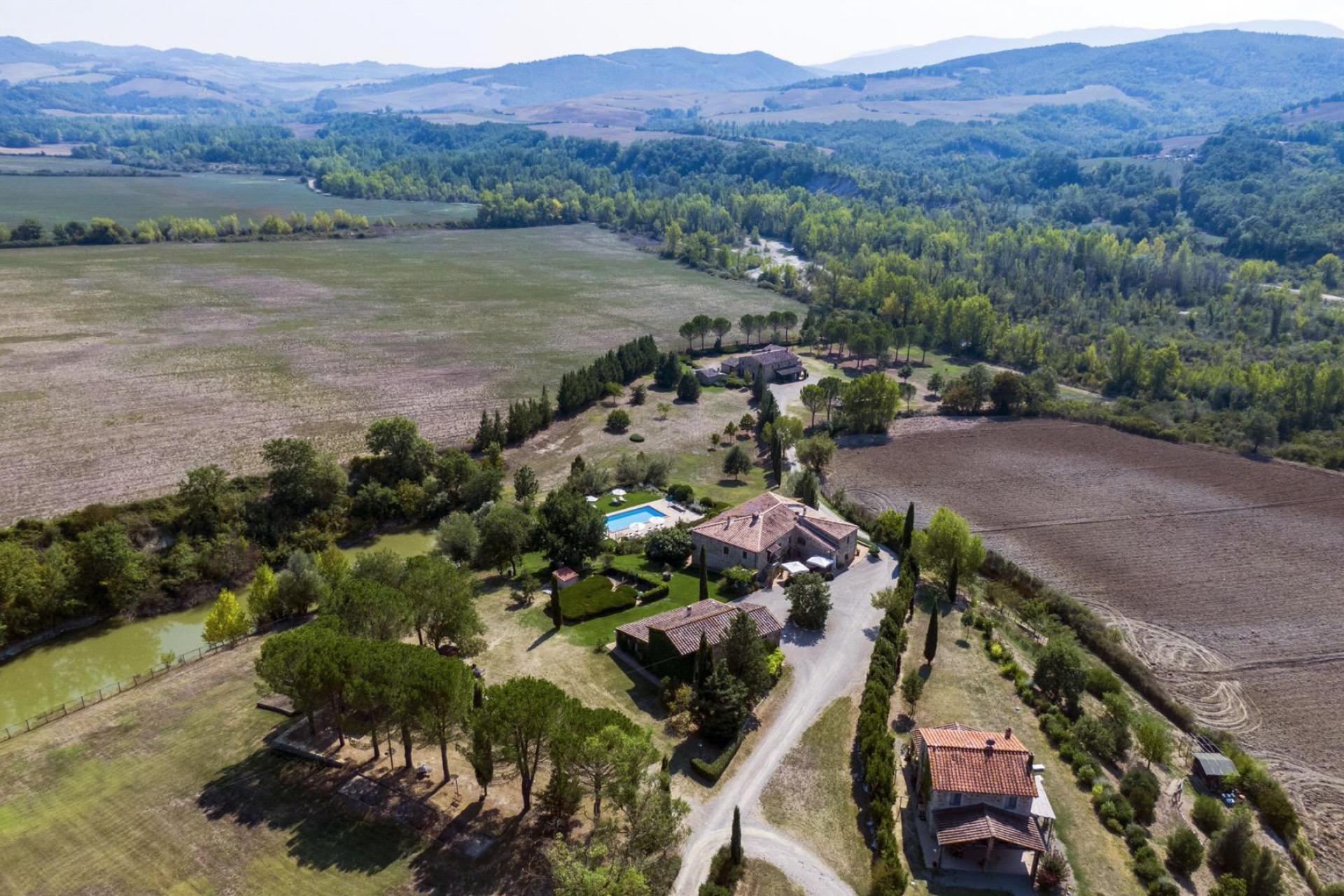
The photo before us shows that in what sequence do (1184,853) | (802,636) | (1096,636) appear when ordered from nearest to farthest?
(1184,853) → (802,636) → (1096,636)

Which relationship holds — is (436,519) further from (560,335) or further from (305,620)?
(560,335)

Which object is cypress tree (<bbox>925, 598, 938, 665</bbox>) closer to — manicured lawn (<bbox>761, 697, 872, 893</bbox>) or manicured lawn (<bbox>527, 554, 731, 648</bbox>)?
manicured lawn (<bbox>761, 697, 872, 893</bbox>)

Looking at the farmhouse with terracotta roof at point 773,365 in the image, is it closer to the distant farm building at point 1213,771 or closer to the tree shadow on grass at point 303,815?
the distant farm building at point 1213,771

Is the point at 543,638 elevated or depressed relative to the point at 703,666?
depressed

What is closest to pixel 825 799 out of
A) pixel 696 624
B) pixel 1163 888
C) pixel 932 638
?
pixel 696 624

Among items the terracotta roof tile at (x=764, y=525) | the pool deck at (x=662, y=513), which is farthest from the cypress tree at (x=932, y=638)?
the pool deck at (x=662, y=513)

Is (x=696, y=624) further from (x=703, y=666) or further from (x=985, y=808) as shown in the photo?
(x=985, y=808)
